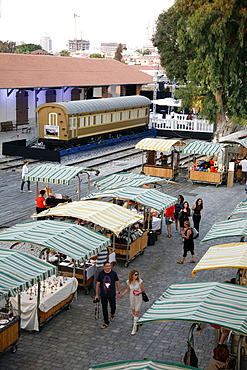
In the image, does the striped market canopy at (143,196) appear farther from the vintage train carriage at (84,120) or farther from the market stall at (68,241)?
the vintage train carriage at (84,120)

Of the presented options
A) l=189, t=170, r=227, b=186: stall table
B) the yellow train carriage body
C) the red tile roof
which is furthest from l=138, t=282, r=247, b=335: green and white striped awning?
the red tile roof

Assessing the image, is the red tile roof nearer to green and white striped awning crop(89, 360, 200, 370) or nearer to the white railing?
the white railing

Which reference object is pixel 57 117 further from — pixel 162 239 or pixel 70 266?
pixel 70 266

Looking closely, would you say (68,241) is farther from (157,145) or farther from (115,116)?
(115,116)

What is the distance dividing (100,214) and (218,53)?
1858 cm

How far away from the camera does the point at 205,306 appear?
339 inches

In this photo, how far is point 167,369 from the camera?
677 centimetres

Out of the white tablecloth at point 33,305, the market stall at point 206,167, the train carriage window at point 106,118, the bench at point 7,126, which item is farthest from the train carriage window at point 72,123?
the white tablecloth at point 33,305

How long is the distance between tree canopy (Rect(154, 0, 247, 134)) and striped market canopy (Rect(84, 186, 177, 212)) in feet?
48.9

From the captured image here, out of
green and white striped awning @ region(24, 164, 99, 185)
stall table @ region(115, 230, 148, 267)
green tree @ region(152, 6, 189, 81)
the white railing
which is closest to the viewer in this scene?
stall table @ region(115, 230, 148, 267)

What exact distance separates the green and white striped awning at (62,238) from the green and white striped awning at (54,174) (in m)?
5.99

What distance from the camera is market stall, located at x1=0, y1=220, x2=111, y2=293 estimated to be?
38.5ft

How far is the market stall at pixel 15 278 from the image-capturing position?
9.59 metres

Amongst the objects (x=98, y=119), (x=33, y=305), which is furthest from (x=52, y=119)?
(x=33, y=305)
